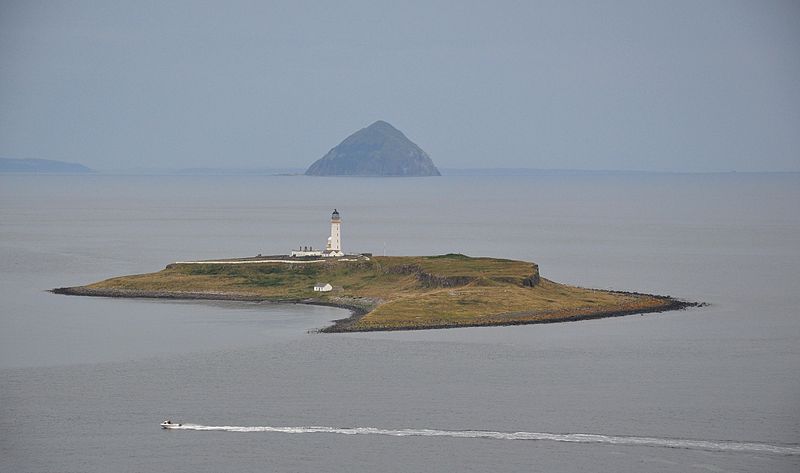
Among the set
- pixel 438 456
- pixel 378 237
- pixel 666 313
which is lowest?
pixel 438 456

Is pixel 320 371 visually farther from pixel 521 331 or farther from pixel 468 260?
pixel 468 260

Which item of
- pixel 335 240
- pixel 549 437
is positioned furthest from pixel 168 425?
pixel 335 240

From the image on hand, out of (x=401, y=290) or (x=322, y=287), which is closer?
(x=401, y=290)

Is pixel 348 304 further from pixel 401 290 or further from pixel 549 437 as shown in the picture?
pixel 549 437

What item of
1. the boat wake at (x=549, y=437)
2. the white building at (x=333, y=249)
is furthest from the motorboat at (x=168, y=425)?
the white building at (x=333, y=249)

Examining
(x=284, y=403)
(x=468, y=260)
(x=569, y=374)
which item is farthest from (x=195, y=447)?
(x=468, y=260)

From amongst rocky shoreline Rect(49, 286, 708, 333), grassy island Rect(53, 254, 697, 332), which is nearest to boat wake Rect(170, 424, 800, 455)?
rocky shoreline Rect(49, 286, 708, 333)
